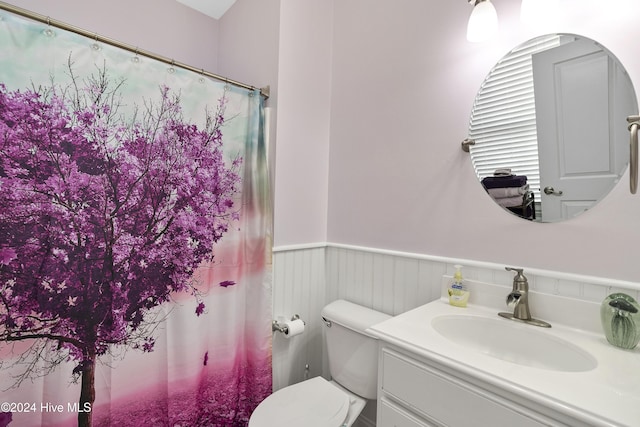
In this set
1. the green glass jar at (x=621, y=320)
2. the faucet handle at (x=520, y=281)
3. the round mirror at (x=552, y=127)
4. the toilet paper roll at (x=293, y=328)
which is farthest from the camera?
the toilet paper roll at (x=293, y=328)

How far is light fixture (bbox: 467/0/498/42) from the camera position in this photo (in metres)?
1.06

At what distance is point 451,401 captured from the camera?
0.74 meters

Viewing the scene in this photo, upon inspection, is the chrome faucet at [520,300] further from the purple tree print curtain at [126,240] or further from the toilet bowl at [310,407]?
the purple tree print curtain at [126,240]

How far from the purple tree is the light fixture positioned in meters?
1.18

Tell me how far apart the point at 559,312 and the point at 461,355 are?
0.47 m

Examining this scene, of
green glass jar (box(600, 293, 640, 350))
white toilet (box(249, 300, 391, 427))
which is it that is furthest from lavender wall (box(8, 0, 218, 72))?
green glass jar (box(600, 293, 640, 350))

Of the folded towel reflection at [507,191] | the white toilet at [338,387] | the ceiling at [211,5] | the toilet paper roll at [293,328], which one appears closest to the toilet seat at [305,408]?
the white toilet at [338,387]

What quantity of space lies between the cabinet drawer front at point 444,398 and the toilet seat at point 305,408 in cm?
36

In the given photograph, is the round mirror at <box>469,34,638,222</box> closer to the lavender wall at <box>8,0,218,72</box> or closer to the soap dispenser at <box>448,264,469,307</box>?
the soap dispenser at <box>448,264,469,307</box>

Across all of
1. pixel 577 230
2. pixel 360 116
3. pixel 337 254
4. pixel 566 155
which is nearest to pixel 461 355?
pixel 577 230

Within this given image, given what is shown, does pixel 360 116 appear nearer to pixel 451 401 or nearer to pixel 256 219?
pixel 256 219

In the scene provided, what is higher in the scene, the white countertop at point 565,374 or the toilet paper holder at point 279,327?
the white countertop at point 565,374

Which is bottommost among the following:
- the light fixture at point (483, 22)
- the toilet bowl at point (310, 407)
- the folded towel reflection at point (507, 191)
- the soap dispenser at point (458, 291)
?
the toilet bowl at point (310, 407)

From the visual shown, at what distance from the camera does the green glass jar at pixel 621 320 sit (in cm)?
78
